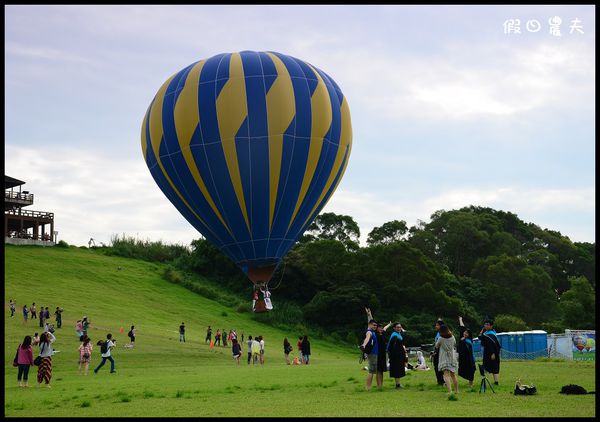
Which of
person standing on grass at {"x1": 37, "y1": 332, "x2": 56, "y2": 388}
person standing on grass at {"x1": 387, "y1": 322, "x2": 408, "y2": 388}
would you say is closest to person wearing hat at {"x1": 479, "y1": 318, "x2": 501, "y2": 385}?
person standing on grass at {"x1": 387, "y1": 322, "x2": 408, "y2": 388}

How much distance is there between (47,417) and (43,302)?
46.9 meters

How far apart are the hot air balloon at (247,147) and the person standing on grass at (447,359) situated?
1588 centimetres

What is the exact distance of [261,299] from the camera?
33.9m

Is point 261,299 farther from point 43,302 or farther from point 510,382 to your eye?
point 43,302

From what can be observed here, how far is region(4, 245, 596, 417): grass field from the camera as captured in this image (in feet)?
45.2

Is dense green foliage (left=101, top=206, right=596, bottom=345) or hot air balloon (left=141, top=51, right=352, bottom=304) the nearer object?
hot air balloon (left=141, top=51, right=352, bottom=304)

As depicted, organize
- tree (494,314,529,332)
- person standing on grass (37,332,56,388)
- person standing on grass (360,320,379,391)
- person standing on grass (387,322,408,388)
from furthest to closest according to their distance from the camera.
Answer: tree (494,314,529,332)
person standing on grass (37,332,56,388)
person standing on grass (387,322,408,388)
person standing on grass (360,320,379,391)

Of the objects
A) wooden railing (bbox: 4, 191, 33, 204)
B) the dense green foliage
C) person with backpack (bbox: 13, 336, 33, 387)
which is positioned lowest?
person with backpack (bbox: 13, 336, 33, 387)

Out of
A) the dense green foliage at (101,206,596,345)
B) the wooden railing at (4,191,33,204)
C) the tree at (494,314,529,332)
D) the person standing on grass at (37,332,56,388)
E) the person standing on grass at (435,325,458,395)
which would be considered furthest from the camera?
the wooden railing at (4,191,33,204)

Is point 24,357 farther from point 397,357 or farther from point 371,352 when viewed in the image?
point 397,357

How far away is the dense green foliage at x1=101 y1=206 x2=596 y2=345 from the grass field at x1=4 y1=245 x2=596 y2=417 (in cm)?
1211

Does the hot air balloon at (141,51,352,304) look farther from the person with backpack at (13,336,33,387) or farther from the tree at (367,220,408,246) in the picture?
the tree at (367,220,408,246)

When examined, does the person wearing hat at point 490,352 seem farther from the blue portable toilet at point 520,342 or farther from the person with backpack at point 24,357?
the blue portable toilet at point 520,342

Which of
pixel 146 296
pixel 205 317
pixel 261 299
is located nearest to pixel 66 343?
pixel 261 299
